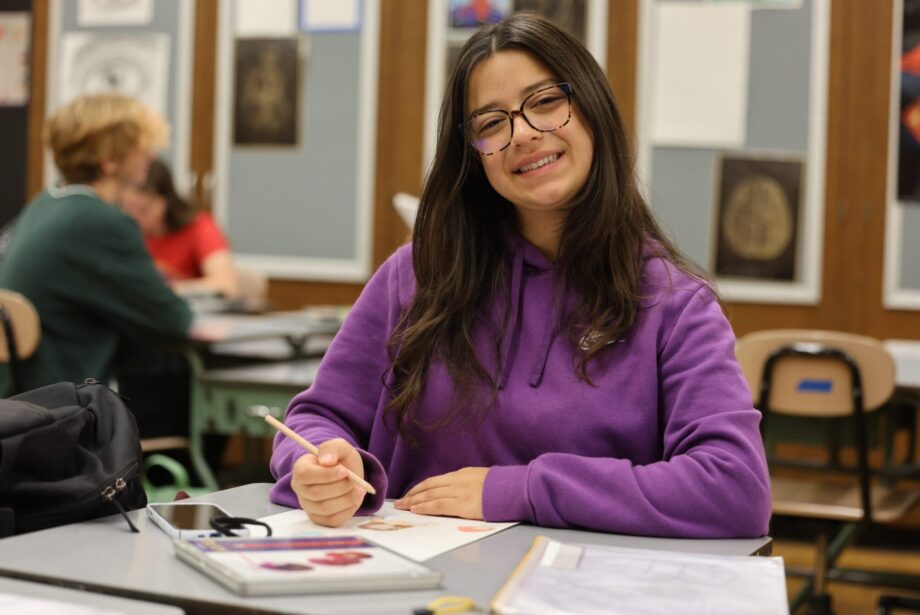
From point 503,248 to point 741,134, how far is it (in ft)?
12.0

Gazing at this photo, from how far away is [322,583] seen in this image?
111cm

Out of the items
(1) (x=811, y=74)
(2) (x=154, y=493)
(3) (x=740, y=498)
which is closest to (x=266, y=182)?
(1) (x=811, y=74)

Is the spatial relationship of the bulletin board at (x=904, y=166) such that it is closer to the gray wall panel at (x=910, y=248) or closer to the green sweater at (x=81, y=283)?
the gray wall panel at (x=910, y=248)

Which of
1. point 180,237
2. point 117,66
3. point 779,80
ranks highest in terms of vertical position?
point 117,66

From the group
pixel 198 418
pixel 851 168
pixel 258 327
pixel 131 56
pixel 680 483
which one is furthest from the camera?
pixel 131 56

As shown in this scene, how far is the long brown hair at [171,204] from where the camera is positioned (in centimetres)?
555

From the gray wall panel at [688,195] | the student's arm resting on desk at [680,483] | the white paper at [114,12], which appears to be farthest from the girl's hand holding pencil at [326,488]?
the white paper at [114,12]

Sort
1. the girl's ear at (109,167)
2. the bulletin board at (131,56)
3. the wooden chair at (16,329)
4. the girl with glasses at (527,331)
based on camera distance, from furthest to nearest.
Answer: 1. the bulletin board at (131,56)
2. the girl's ear at (109,167)
3. the wooden chair at (16,329)
4. the girl with glasses at (527,331)

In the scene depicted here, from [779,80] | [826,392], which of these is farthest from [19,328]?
[779,80]

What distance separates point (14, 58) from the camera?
6.52 meters

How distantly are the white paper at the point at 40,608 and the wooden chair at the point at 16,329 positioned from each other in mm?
2563

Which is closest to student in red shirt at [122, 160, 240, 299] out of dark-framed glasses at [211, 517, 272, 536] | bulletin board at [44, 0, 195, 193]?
bulletin board at [44, 0, 195, 193]

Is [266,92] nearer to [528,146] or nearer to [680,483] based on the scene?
[528,146]

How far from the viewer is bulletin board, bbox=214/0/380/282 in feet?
19.1
